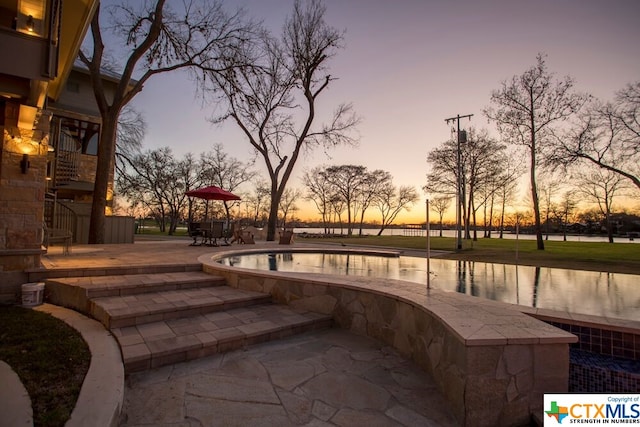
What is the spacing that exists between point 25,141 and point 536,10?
37.3ft

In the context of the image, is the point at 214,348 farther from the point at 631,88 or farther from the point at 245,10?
the point at 631,88

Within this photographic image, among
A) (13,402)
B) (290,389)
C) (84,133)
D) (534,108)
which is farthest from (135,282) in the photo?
(534,108)

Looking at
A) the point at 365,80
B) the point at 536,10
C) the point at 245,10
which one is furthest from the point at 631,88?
the point at 245,10

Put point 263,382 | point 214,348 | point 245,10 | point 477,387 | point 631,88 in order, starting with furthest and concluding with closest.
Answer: point 631,88, point 245,10, point 214,348, point 263,382, point 477,387

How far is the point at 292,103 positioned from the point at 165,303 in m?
14.7

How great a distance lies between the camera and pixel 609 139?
13867 mm

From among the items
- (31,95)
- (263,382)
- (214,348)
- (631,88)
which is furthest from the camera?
(631,88)

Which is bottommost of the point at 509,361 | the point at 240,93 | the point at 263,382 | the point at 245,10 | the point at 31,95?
the point at 263,382

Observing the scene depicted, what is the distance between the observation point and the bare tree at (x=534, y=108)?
51.6ft

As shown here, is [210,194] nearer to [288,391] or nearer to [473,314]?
[288,391]

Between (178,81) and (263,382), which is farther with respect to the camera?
(178,81)

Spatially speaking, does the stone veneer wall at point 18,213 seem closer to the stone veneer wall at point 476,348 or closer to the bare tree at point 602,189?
the stone veneer wall at point 476,348

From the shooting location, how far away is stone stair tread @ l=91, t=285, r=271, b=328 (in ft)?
10.9

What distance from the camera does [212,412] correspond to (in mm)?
2057
